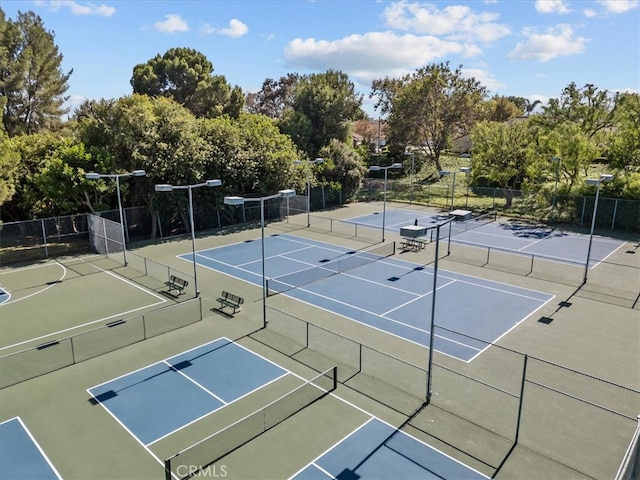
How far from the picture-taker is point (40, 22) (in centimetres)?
4775

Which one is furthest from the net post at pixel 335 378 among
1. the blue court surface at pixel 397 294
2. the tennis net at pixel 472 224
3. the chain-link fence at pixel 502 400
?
the tennis net at pixel 472 224

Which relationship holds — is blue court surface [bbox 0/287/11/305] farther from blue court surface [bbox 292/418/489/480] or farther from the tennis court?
blue court surface [bbox 292/418/489/480]

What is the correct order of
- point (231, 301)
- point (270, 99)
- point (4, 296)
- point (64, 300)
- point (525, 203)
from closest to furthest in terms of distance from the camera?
point (231, 301), point (64, 300), point (4, 296), point (525, 203), point (270, 99)

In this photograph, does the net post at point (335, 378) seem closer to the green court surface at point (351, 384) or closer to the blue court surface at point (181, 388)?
the green court surface at point (351, 384)

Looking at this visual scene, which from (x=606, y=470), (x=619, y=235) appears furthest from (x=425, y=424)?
(x=619, y=235)

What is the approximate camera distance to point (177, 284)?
2367 cm

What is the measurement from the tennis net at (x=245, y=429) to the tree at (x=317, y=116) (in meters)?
42.9

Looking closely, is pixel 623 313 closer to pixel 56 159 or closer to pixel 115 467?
pixel 115 467

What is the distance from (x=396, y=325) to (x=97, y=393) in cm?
1210

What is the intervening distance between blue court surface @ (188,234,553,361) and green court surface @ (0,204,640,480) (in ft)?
2.37

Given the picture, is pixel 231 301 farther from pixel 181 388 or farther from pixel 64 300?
pixel 64 300

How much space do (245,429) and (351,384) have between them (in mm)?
4194

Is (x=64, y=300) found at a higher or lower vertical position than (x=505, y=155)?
lower

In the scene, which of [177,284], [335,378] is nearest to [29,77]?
[177,284]
